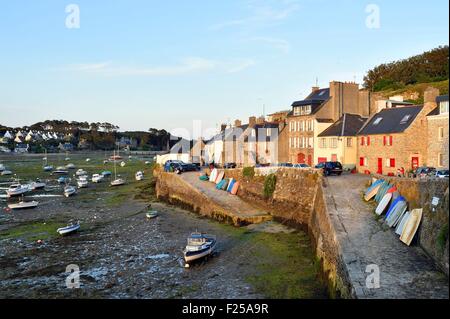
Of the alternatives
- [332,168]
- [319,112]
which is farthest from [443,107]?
[319,112]

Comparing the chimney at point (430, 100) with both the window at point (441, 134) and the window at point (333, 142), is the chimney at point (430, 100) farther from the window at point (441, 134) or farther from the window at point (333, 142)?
the window at point (333, 142)

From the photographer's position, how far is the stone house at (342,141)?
3884 centimetres

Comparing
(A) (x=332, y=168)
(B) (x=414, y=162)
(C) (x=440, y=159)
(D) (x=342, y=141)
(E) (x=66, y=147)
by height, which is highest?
(E) (x=66, y=147)

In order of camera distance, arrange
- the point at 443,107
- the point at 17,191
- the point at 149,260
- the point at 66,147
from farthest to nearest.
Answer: the point at 66,147
the point at 17,191
the point at 443,107
the point at 149,260

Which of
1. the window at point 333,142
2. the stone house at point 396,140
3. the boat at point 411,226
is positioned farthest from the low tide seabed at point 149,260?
the window at point 333,142

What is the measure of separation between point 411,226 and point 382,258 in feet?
6.50

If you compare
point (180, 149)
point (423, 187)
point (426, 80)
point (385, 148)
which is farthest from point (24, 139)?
point (423, 187)

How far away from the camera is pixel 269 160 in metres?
50.8

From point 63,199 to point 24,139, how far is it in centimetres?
15007

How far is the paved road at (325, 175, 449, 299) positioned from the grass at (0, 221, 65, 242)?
60.5 ft

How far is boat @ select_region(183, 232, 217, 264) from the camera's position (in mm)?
Result: 19391

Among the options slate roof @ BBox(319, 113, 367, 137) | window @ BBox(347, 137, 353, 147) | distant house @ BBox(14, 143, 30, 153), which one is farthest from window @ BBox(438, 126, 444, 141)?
distant house @ BBox(14, 143, 30, 153)

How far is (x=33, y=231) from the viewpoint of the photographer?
2823 centimetres

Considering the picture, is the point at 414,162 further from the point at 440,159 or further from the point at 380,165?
the point at 380,165
